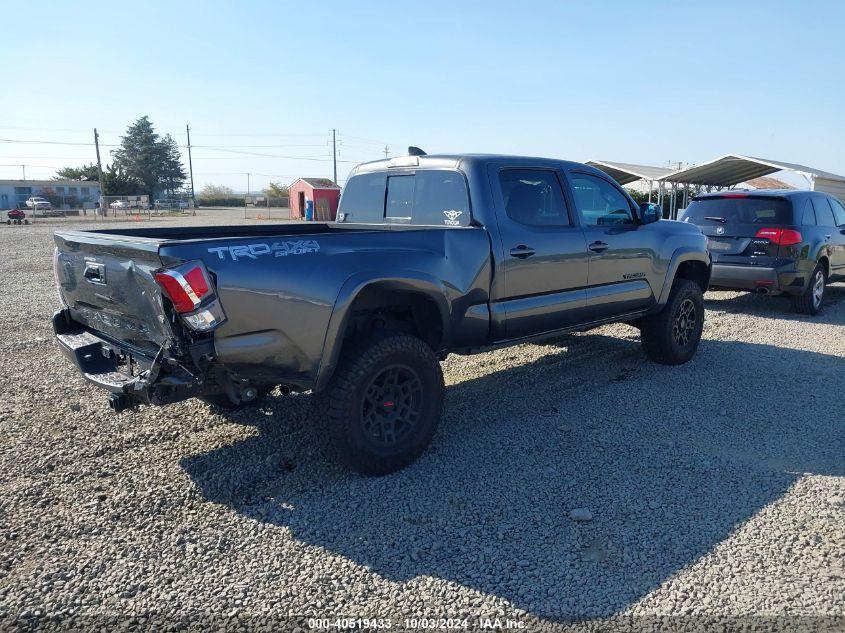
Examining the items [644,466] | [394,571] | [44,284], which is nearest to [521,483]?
[644,466]

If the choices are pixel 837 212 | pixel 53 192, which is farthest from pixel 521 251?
Result: pixel 53 192

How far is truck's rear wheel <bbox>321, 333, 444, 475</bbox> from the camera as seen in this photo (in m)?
3.77

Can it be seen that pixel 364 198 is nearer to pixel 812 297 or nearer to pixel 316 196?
pixel 812 297

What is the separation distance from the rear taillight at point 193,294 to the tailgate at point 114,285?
12 centimetres

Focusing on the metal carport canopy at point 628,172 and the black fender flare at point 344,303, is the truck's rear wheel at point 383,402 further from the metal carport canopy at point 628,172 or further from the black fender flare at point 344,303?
the metal carport canopy at point 628,172

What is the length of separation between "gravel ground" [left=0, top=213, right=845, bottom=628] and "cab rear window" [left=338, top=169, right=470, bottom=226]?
5.25 ft

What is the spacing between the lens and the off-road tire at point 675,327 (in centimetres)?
632

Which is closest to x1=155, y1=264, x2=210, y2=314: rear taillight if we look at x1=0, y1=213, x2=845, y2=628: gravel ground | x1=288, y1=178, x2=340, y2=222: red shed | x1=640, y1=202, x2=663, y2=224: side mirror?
x1=0, y1=213, x2=845, y2=628: gravel ground

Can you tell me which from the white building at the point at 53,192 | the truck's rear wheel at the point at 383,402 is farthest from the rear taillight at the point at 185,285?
the white building at the point at 53,192

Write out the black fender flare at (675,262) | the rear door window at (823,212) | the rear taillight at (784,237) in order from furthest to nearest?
the rear door window at (823,212), the rear taillight at (784,237), the black fender flare at (675,262)

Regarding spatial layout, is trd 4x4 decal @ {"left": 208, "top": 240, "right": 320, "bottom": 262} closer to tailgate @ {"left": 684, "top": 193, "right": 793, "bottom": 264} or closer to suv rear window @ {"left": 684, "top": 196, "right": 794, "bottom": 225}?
tailgate @ {"left": 684, "top": 193, "right": 793, "bottom": 264}

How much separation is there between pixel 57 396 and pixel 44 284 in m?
7.98

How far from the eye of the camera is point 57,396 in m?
5.31

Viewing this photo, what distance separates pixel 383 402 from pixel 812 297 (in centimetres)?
794
